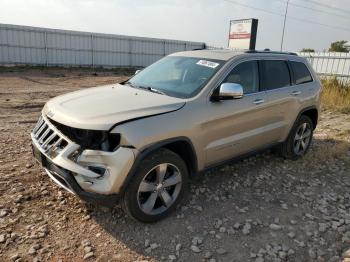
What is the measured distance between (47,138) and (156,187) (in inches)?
47.8

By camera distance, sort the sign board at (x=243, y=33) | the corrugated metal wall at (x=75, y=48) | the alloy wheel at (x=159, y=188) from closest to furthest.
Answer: the alloy wheel at (x=159, y=188) → the sign board at (x=243, y=33) → the corrugated metal wall at (x=75, y=48)

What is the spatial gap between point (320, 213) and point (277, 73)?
2082 mm

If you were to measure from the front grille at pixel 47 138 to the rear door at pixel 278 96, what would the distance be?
9.05ft

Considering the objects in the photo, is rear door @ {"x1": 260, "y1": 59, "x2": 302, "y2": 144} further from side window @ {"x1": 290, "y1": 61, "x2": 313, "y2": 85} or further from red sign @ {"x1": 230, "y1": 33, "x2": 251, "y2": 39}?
red sign @ {"x1": 230, "y1": 33, "x2": 251, "y2": 39}

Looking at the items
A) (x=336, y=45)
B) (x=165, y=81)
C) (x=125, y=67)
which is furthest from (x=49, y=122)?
(x=336, y=45)

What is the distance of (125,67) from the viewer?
80.1ft

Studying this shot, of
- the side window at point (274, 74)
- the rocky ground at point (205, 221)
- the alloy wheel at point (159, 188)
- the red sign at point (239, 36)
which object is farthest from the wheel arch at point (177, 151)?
the red sign at point (239, 36)

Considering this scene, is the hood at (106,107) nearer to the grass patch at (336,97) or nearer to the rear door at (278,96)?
the rear door at (278,96)

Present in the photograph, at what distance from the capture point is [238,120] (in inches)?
164

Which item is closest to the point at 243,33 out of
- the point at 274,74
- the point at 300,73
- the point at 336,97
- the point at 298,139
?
the point at 336,97

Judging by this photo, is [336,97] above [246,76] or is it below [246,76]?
below

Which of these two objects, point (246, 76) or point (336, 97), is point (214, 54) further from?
point (336, 97)

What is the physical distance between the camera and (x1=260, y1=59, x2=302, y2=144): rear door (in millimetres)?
4703

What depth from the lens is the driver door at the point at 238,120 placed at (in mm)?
3855
